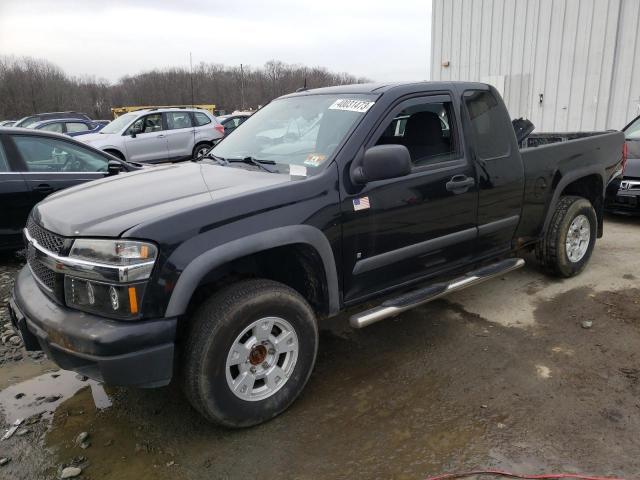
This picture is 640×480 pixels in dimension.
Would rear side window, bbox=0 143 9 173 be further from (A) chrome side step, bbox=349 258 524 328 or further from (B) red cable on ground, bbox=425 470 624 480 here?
(B) red cable on ground, bbox=425 470 624 480

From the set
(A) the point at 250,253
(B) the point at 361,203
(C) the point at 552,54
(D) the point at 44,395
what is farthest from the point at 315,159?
(C) the point at 552,54

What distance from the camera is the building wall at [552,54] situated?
10547 mm

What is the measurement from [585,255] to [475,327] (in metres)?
1.78

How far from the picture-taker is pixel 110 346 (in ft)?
7.39

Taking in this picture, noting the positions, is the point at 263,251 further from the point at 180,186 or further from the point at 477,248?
the point at 477,248

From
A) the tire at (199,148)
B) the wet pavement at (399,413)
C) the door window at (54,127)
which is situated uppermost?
the door window at (54,127)

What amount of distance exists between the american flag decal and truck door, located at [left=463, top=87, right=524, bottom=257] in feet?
3.58

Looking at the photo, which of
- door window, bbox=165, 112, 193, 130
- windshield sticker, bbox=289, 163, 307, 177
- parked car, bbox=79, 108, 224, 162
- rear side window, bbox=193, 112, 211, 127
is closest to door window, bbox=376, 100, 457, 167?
windshield sticker, bbox=289, 163, 307, 177

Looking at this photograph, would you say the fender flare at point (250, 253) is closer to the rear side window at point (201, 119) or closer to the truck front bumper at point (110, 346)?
the truck front bumper at point (110, 346)

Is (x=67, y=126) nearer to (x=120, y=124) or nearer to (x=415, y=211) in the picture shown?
(x=120, y=124)

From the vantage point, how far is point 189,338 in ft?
8.23

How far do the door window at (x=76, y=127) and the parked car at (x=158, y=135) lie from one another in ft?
13.4

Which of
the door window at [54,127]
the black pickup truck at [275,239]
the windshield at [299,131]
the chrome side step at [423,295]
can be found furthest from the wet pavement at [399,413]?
the door window at [54,127]

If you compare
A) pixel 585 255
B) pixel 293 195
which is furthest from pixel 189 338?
pixel 585 255
